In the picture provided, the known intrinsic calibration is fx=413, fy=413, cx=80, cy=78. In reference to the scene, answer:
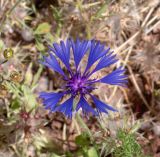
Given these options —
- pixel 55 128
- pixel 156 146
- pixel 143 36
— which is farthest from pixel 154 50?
pixel 55 128

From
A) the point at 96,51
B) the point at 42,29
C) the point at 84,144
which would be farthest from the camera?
the point at 42,29

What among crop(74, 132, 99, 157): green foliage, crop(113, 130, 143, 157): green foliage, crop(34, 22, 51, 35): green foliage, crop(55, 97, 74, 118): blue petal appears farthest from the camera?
crop(34, 22, 51, 35): green foliage

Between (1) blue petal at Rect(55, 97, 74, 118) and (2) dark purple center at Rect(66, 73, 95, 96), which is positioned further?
(2) dark purple center at Rect(66, 73, 95, 96)

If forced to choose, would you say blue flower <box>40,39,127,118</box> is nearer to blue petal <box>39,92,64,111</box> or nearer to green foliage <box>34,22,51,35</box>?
blue petal <box>39,92,64,111</box>

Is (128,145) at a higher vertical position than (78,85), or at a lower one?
lower

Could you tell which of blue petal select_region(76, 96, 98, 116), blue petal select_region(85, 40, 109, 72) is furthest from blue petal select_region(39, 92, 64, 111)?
blue petal select_region(85, 40, 109, 72)

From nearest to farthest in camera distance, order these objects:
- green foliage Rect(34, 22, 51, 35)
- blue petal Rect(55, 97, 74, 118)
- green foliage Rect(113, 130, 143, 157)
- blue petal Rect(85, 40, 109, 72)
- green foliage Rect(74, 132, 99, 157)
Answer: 1. blue petal Rect(55, 97, 74, 118)
2. blue petal Rect(85, 40, 109, 72)
3. green foliage Rect(113, 130, 143, 157)
4. green foliage Rect(74, 132, 99, 157)
5. green foliage Rect(34, 22, 51, 35)

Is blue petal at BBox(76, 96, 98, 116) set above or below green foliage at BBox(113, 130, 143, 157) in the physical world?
above

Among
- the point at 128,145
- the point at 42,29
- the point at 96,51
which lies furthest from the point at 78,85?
the point at 42,29

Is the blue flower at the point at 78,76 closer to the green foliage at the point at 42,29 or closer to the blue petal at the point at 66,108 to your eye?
the blue petal at the point at 66,108

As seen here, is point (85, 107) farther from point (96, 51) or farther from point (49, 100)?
point (96, 51)

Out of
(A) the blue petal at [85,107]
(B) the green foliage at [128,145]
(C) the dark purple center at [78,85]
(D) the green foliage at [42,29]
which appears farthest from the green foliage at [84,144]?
(D) the green foliage at [42,29]
